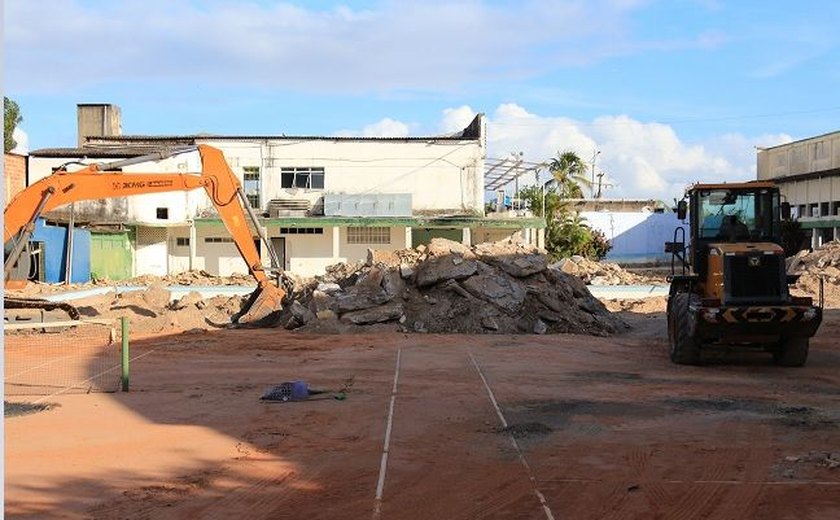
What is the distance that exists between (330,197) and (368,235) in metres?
2.92

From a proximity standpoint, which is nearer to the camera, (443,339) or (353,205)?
(443,339)

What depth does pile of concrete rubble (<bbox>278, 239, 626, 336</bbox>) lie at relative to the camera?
2314 cm

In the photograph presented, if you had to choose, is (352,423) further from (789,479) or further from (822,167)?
(822,167)

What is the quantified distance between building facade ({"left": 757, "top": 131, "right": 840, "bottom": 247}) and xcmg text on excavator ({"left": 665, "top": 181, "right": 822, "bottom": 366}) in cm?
4340

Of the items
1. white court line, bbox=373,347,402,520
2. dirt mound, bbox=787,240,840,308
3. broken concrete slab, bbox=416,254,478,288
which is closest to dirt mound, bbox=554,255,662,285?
dirt mound, bbox=787,240,840,308

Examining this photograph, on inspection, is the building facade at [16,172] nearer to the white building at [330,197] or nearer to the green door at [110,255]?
the white building at [330,197]

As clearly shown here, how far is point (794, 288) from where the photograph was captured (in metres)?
33.6

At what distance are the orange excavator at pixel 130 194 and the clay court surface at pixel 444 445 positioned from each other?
7137mm

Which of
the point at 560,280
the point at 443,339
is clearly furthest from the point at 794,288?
the point at 443,339

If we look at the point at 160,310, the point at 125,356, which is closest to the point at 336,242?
the point at 160,310

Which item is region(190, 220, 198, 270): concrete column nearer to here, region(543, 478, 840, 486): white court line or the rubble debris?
the rubble debris

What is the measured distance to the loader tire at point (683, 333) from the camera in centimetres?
1530

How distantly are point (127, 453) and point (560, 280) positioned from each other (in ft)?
59.9

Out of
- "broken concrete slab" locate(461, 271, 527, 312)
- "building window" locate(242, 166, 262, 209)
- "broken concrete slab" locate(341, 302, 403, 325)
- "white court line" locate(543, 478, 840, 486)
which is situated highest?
"building window" locate(242, 166, 262, 209)
